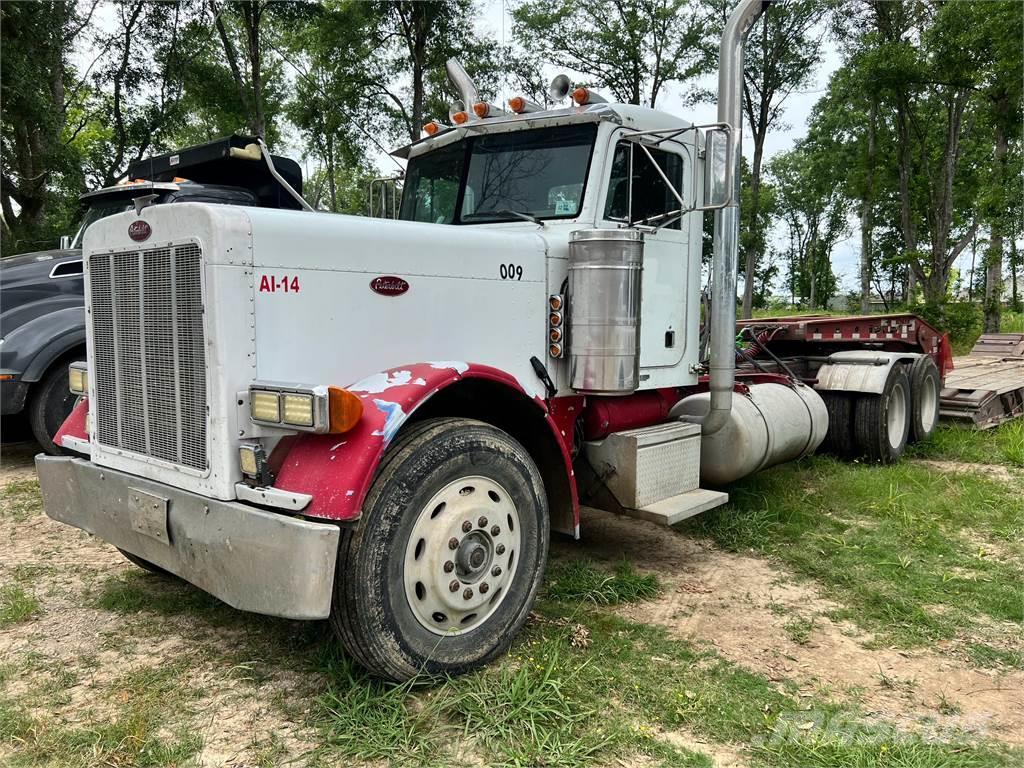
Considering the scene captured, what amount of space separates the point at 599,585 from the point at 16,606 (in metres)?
3.05

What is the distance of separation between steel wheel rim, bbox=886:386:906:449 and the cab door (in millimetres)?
3536

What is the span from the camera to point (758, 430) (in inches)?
210

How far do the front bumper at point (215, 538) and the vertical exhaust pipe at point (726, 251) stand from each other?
292cm

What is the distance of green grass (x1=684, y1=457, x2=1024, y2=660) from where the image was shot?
4.03 m

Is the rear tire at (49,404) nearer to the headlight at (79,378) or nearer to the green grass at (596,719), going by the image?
the headlight at (79,378)

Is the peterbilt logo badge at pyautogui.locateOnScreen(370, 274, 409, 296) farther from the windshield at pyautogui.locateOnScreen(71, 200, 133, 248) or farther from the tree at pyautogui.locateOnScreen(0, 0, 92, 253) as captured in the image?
the tree at pyautogui.locateOnScreen(0, 0, 92, 253)

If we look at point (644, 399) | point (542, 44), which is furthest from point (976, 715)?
point (542, 44)

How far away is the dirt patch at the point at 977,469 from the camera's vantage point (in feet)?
22.2

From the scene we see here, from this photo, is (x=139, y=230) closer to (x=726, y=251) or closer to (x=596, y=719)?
(x=596, y=719)

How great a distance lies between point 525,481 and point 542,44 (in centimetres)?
2313

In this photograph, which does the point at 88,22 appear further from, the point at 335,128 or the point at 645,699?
the point at 645,699

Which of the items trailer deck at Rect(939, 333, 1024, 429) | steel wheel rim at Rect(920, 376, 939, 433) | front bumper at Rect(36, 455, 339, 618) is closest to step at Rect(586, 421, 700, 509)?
front bumper at Rect(36, 455, 339, 618)

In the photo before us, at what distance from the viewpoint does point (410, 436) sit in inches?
121

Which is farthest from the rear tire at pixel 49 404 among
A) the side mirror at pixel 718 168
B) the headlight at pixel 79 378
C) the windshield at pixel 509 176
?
the side mirror at pixel 718 168
